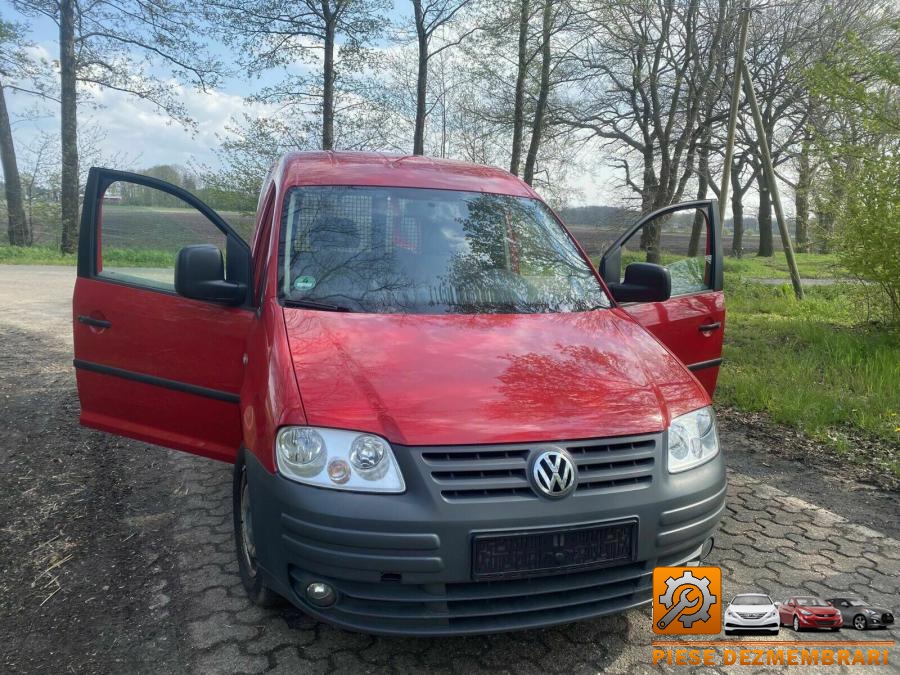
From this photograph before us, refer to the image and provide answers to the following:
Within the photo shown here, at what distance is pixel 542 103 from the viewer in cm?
2078

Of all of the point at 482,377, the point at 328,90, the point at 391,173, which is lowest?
the point at 482,377

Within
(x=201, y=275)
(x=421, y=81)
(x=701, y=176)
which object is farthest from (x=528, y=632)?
(x=701, y=176)

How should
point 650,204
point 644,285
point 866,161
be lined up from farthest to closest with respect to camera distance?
point 650,204 < point 866,161 < point 644,285

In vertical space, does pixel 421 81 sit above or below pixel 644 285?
above

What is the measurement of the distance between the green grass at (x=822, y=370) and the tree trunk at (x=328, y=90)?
1312 cm

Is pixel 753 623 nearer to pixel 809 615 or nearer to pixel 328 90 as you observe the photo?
pixel 809 615

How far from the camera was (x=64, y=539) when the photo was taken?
11.1 feet

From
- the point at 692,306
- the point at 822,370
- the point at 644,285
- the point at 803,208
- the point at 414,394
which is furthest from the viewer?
the point at 803,208

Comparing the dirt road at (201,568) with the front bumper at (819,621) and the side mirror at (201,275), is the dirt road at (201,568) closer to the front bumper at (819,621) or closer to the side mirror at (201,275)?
the front bumper at (819,621)

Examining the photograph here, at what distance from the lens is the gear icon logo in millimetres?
2395

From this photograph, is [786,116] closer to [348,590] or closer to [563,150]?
[563,150]

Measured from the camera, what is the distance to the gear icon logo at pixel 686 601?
2.39m

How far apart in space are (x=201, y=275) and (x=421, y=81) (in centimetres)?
1884

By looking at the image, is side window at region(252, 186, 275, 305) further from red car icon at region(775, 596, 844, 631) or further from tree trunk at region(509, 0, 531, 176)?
tree trunk at region(509, 0, 531, 176)
